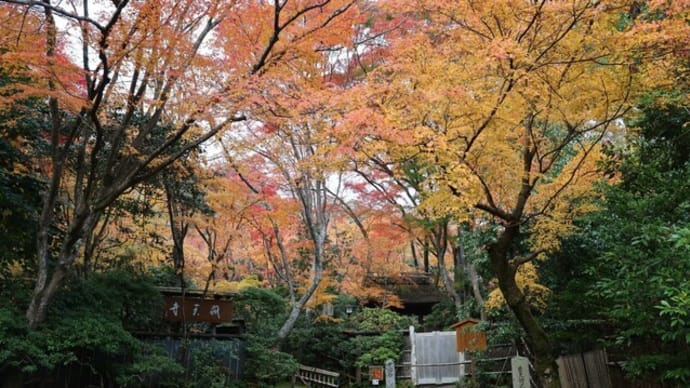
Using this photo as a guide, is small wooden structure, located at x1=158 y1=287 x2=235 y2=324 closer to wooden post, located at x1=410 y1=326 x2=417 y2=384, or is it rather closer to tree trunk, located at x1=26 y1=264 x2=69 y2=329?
tree trunk, located at x1=26 y1=264 x2=69 y2=329

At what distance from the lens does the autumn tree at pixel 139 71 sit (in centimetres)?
719

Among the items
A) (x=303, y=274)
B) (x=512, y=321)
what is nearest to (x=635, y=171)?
(x=512, y=321)

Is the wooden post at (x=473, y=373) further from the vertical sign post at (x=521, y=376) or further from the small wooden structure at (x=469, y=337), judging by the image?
the vertical sign post at (x=521, y=376)

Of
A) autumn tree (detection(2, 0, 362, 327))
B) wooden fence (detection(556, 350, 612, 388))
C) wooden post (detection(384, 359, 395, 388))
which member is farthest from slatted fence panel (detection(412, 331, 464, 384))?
autumn tree (detection(2, 0, 362, 327))

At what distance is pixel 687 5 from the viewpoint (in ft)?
20.0

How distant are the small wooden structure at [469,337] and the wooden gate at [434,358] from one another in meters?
2.45

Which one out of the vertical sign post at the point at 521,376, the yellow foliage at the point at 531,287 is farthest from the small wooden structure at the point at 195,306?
the vertical sign post at the point at 521,376

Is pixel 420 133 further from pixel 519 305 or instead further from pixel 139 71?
pixel 139 71

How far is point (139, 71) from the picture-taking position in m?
8.33

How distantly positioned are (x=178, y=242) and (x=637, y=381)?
10347mm

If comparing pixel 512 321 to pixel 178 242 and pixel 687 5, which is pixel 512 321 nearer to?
pixel 687 5

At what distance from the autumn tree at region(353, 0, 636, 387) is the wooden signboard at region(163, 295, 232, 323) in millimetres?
6677

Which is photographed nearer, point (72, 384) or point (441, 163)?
point (441, 163)

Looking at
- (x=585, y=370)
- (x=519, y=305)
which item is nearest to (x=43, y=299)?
(x=519, y=305)
